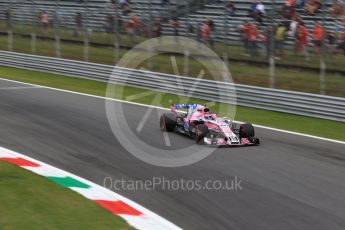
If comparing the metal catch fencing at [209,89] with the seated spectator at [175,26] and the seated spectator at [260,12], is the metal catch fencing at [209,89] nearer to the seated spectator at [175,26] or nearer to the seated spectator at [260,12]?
the seated spectator at [175,26]

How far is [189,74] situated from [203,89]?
64.7 inches

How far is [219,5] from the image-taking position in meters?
20.7

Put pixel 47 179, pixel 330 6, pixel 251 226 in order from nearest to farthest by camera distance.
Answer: pixel 251 226, pixel 47 179, pixel 330 6

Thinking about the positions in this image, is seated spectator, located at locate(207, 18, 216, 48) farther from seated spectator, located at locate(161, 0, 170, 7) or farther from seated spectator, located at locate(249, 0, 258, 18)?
seated spectator, located at locate(161, 0, 170, 7)

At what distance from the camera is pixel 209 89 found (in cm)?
1711

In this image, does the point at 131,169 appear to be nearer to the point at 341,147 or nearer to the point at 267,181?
the point at 267,181

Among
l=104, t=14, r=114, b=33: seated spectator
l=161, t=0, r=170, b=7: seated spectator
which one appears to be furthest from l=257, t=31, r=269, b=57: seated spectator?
l=104, t=14, r=114, b=33: seated spectator

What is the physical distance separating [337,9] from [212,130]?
752cm

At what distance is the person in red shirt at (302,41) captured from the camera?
52.6 ft

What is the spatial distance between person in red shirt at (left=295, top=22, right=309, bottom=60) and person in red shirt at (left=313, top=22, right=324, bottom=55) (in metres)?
0.32

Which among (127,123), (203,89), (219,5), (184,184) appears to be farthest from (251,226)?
(219,5)

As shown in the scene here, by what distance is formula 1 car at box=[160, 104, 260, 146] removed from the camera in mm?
10000

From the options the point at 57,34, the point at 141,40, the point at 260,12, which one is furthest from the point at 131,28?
the point at 260,12

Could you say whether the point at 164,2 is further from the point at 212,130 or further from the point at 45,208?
the point at 45,208
